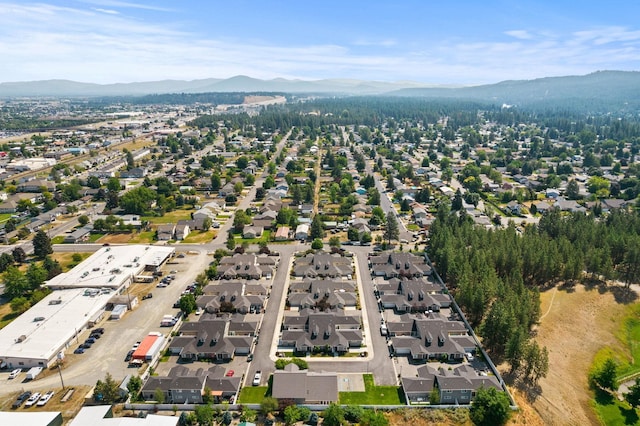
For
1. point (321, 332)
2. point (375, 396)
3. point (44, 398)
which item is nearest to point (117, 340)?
point (44, 398)

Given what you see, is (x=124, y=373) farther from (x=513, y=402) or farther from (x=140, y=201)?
(x=140, y=201)

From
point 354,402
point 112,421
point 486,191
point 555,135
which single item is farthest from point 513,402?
point 555,135

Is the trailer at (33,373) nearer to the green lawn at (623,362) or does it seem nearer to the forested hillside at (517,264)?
the forested hillside at (517,264)

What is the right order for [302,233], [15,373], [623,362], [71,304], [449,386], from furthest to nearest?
[302,233] < [71,304] < [623,362] < [15,373] < [449,386]

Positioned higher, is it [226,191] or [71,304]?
[226,191]

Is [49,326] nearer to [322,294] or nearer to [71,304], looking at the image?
[71,304]
